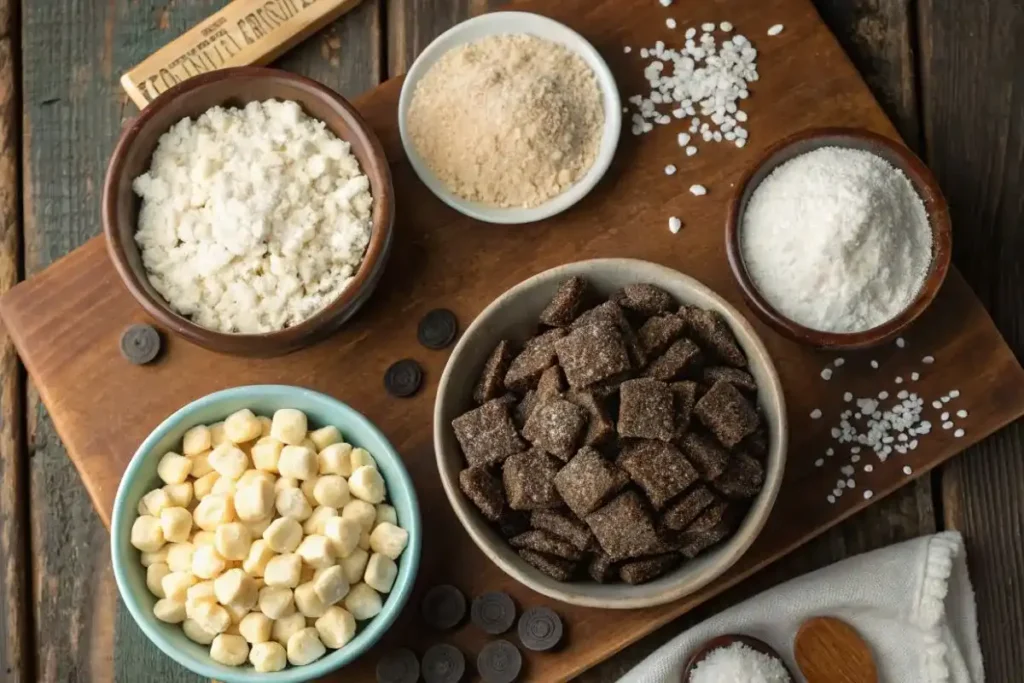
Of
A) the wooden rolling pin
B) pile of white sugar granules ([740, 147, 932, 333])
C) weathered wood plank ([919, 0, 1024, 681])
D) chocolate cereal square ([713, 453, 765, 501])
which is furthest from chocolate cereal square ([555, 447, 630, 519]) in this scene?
the wooden rolling pin

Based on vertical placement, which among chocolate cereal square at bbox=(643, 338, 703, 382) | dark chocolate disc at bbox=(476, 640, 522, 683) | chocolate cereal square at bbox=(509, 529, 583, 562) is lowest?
dark chocolate disc at bbox=(476, 640, 522, 683)

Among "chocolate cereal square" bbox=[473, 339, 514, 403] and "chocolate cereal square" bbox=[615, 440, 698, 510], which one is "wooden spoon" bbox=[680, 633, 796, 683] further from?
"chocolate cereal square" bbox=[473, 339, 514, 403]

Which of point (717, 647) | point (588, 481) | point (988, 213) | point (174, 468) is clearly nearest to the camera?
point (588, 481)

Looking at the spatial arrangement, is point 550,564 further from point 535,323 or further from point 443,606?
point 535,323

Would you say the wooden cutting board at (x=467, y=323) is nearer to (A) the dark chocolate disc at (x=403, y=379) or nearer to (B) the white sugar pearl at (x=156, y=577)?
(A) the dark chocolate disc at (x=403, y=379)

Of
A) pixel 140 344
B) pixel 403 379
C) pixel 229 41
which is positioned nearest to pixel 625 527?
pixel 403 379

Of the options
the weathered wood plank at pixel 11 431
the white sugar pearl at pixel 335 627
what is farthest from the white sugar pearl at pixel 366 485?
the weathered wood plank at pixel 11 431
